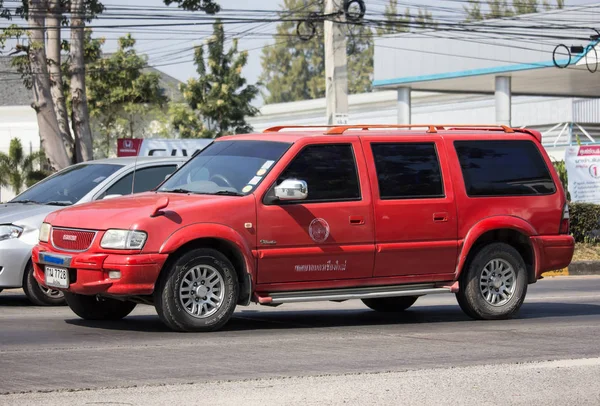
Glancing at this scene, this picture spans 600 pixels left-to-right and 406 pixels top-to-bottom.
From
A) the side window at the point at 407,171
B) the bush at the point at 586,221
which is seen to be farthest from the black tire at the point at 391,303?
the bush at the point at 586,221

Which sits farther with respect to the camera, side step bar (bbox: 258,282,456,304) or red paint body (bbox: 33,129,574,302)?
side step bar (bbox: 258,282,456,304)

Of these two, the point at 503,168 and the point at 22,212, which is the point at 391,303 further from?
the point at 22,212

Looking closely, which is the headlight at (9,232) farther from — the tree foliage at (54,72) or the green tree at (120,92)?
the green tree at (120,92)

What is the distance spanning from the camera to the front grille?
9.20m

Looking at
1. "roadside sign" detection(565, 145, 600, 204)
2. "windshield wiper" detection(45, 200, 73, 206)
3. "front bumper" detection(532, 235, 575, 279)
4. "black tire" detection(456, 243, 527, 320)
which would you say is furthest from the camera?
"roadside sign" detection(565, 145, 600, 204)

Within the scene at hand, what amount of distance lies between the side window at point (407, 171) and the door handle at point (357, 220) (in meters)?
0.34

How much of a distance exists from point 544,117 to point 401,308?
45272 mm

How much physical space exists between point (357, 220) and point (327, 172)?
0.53 m

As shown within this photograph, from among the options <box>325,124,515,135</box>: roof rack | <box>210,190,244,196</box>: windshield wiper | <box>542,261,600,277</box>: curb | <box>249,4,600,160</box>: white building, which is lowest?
<box>542,261,600,277</box>: curb

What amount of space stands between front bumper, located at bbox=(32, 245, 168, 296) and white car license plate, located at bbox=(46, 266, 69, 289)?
150 millimetres

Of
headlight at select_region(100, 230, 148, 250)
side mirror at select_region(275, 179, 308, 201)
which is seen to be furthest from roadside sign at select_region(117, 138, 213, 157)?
headlight at select_region(100, 230, 148, 250)

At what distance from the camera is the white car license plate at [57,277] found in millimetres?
9258

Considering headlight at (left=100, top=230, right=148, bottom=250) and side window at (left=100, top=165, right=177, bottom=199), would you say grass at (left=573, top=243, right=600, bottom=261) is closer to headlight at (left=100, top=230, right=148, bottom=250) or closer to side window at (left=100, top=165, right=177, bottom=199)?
side window at (left=100, top=165, right=177, bottom=199)

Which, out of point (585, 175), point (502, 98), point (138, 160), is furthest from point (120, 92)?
point (138, 160)
